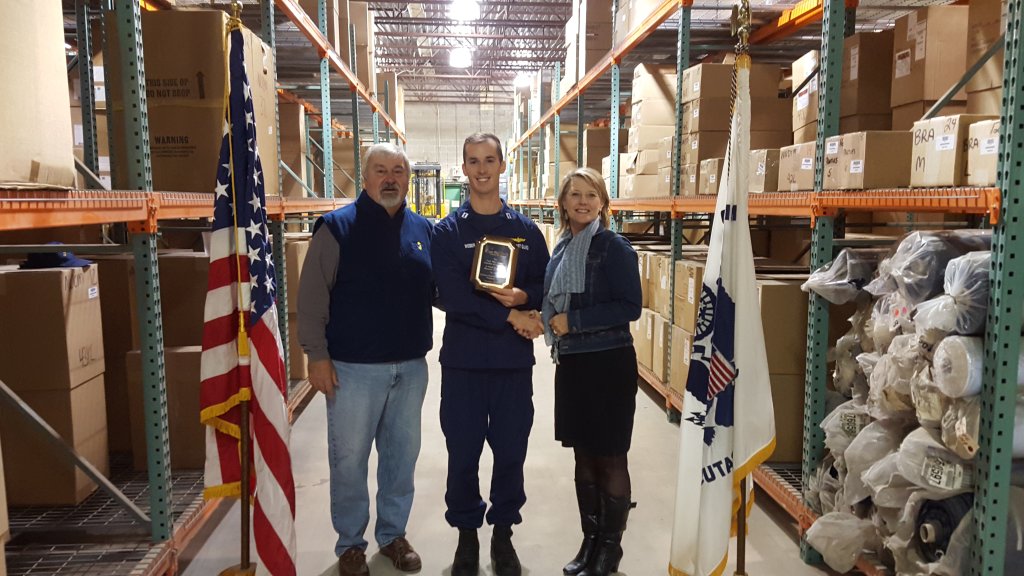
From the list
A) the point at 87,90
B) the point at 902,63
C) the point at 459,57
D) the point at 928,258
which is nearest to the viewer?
the point at 928,258

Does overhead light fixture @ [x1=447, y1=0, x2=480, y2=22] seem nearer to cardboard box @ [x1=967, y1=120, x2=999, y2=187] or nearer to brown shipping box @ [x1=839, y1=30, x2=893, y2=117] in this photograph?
brown shipping box @ [x1=839, y1=30, x2=893, y2=117]

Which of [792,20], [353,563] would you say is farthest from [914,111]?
[353,563]

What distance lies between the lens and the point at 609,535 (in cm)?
289

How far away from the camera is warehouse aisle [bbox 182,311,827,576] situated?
10.2 feet

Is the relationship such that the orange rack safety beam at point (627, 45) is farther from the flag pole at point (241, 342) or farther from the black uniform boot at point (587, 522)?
the black uniform boot at point (587, 522)

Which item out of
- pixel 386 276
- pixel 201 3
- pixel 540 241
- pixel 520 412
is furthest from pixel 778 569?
pixel 201 3

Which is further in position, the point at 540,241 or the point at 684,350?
the point at 684,350

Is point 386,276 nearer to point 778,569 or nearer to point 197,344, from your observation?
point 197,344

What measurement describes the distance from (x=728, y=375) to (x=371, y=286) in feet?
4.86

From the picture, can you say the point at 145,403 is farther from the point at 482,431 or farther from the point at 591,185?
the point at 591,185

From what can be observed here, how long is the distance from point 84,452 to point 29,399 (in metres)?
0.34

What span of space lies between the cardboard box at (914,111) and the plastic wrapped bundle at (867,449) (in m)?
1.38

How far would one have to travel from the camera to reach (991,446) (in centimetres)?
204

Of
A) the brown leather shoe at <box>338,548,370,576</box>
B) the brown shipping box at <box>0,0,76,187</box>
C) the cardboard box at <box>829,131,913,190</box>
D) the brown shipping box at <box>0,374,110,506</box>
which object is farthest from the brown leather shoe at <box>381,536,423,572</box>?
the cardboard box at <box>829,131,913,190</box>
